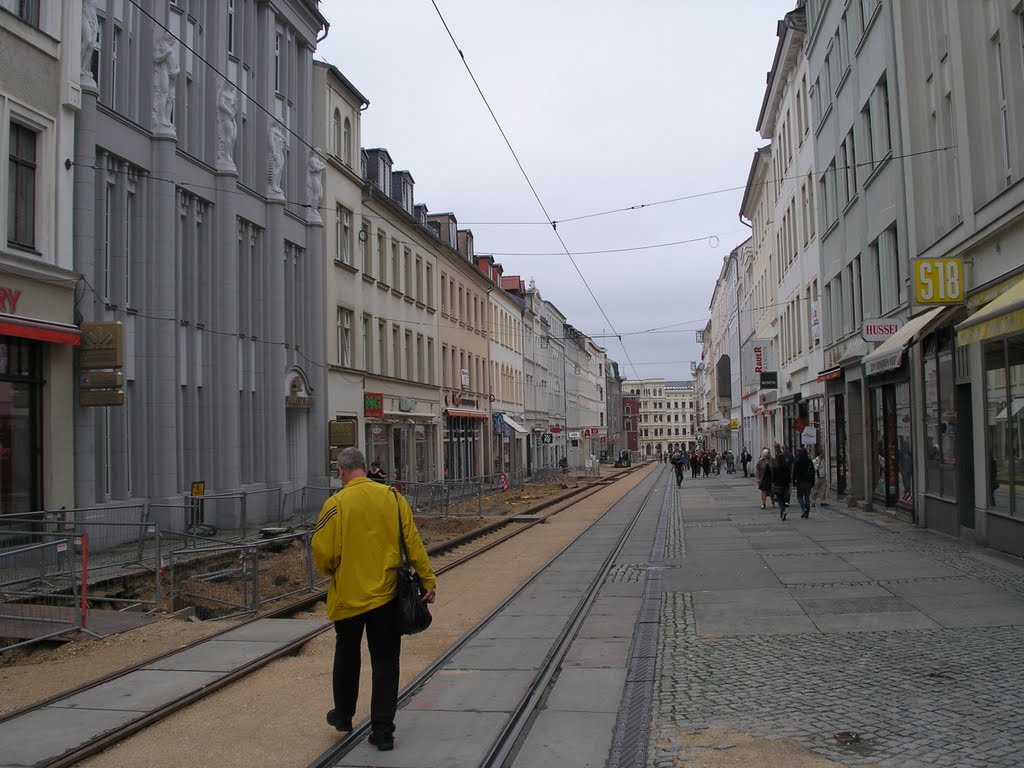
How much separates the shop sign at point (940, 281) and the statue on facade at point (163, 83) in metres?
14.8

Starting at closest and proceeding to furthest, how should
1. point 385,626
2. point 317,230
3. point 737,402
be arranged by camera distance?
1. point 385,626
2. point 317,230
3. point 737,402

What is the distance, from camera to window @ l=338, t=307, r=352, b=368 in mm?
31750

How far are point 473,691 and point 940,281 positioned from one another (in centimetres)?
Result: 1109

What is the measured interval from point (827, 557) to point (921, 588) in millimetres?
3510

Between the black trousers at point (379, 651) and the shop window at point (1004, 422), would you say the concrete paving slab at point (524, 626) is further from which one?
the shop window at point (1004, 422)

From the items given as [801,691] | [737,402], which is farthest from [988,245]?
[737,402]

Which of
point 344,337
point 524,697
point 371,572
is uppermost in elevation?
point 344,337

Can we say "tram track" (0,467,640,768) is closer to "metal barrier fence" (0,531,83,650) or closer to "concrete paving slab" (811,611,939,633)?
"metal barrier fence" (0,531,83,650)

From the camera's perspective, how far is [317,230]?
29.1 meters

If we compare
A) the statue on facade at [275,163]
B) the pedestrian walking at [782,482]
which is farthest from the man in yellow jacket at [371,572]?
the statue on facade at [275,163]

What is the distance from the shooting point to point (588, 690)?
24.2ft

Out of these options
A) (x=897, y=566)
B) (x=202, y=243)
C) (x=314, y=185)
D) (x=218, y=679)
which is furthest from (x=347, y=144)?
(x=218, y=679)

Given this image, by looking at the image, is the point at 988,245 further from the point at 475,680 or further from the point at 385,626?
the point at 385,626

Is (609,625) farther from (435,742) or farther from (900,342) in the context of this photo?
(900,342)
